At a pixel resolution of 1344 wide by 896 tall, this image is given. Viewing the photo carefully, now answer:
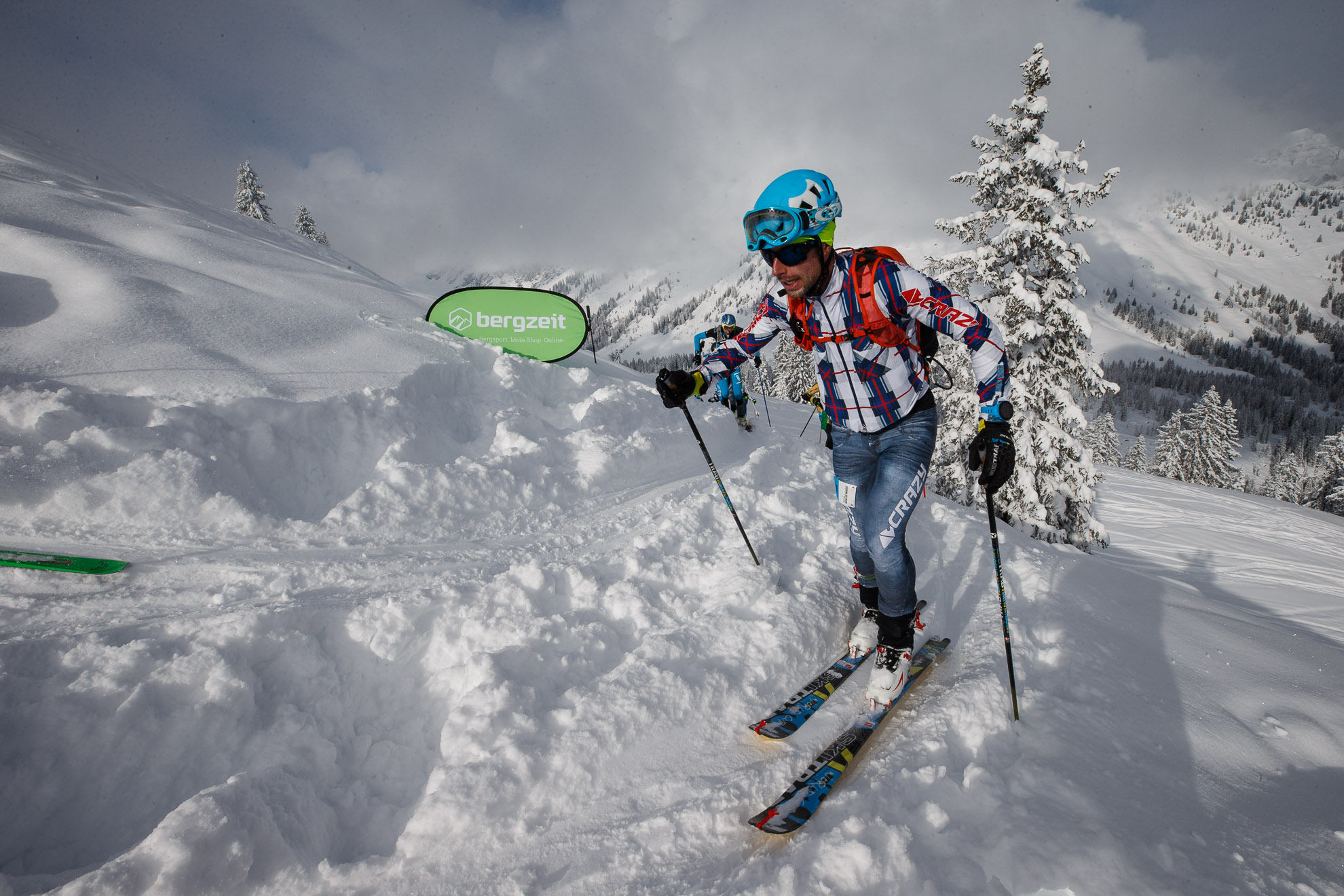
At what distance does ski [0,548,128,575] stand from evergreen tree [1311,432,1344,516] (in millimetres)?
62514

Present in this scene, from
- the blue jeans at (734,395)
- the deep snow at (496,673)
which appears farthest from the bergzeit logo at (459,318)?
the blue jeans at (734,395)

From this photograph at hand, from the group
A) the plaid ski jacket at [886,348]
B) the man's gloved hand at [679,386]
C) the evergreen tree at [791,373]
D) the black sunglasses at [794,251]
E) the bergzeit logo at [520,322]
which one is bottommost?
the man's gloved hand at [679,386]

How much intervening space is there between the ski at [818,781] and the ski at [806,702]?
218 mm

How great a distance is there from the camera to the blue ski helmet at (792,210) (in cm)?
308

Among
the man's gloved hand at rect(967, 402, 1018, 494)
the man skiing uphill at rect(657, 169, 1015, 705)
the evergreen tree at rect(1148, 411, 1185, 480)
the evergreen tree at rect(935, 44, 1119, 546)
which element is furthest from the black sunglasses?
the evergreen tree at rect(1148, 411, 1185, 480)

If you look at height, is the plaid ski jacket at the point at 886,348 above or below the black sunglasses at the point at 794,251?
below

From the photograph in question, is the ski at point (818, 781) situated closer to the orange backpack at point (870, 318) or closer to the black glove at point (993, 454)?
the black glove at point (993, 454)

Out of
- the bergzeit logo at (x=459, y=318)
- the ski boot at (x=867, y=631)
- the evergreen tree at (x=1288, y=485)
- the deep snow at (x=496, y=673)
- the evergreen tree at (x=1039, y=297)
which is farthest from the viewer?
the evergreen tree at (x=1288, y=485)

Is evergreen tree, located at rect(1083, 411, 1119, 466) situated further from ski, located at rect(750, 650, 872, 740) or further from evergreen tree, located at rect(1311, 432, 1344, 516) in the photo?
ski, located at rect(750, 650, 872, 740)

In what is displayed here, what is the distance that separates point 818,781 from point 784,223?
118 inches

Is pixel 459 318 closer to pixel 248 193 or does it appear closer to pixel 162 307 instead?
pixel 162 307

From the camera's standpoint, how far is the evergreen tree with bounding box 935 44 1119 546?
14.1 meters

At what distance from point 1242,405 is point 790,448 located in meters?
163

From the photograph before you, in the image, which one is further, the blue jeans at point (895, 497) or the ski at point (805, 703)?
the blue jeans at point (895, 497)
